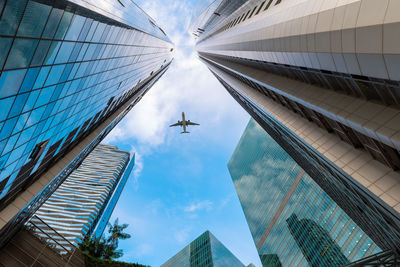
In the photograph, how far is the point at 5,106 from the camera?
11.7m

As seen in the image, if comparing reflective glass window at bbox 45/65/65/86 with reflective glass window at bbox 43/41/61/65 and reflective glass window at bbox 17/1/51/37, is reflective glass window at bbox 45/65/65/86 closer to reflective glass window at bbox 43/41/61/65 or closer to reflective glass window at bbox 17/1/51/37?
reflective glass window at bbox 43/41/61/65

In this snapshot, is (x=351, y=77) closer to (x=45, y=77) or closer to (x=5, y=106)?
(x=45, y=77)

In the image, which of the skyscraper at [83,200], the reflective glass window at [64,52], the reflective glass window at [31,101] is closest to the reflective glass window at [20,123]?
the reflective glass window at [31,101]

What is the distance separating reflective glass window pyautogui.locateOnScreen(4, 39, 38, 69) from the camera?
406 inches

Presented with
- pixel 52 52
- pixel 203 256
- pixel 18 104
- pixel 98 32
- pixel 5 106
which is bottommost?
pixel 5 106

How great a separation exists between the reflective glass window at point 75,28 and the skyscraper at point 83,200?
68.9m

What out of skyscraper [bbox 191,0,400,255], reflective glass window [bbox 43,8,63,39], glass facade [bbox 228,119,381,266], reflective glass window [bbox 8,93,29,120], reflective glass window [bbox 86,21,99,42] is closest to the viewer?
skyscraper [bbox 191,0,400,255]

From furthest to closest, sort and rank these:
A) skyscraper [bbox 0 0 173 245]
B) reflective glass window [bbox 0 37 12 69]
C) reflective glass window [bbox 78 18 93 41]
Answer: reflective glass window [bbox 78 18 93 41] < skyscraper [bbox 0 0 173 245] < reflective glass window [bbox 0 37 12 69]

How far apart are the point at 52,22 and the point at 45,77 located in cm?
376

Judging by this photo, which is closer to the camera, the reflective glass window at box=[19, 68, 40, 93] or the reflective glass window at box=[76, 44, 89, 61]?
the reflective glass window at box=[19, 68, 40, 93]

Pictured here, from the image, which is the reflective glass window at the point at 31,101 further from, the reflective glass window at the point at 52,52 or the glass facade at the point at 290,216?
the glass facade at the point at 290,216

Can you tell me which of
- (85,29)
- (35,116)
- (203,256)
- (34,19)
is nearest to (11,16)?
(34,19)

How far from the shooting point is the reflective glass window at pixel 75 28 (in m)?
14.6

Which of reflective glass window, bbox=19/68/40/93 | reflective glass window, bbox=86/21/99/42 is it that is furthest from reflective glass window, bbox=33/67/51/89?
reflective glass window, bbox=86/21/99/42
